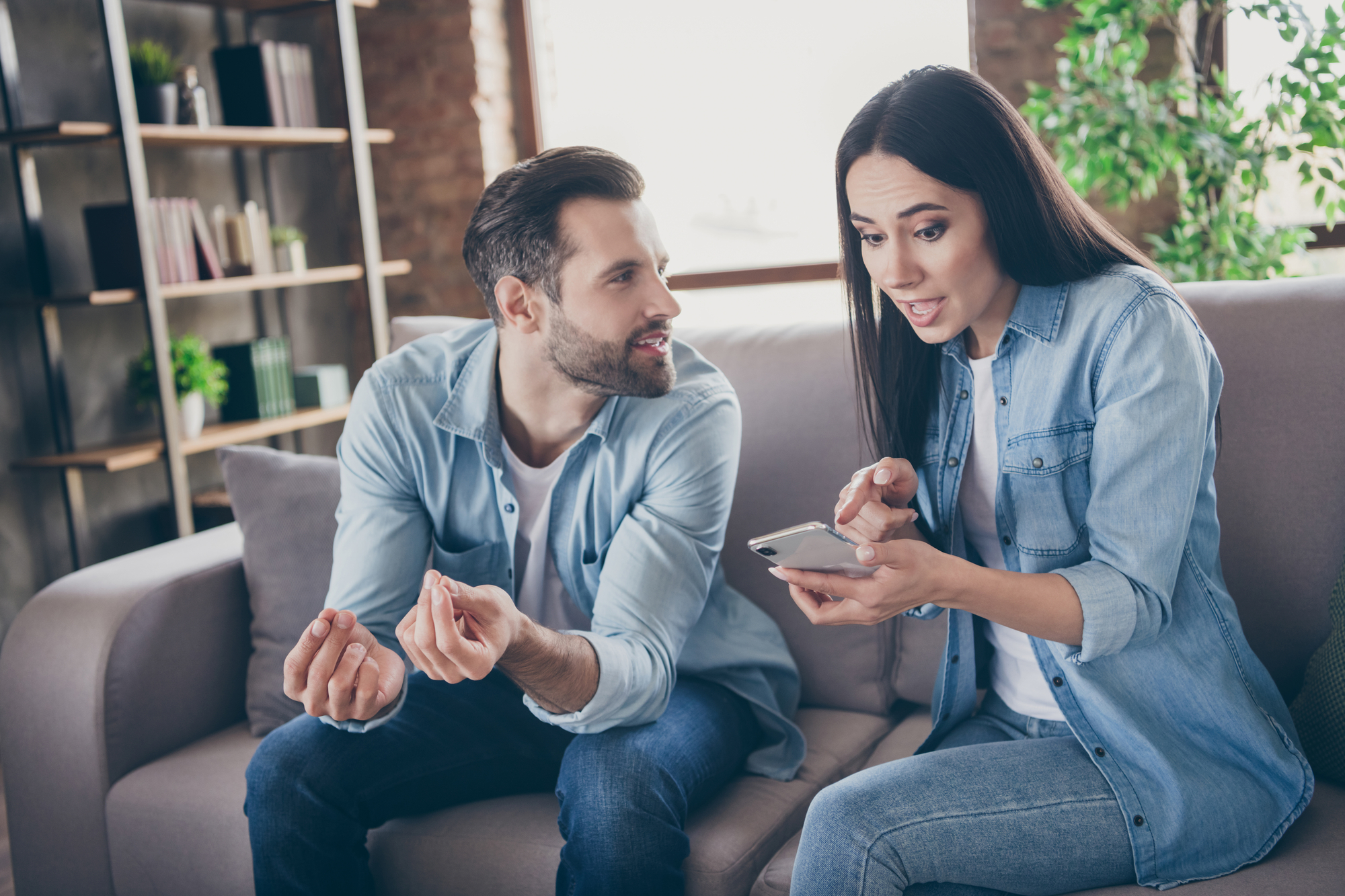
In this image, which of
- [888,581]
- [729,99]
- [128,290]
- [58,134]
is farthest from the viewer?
[729,99]

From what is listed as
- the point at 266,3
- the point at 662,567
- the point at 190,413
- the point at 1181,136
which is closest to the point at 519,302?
the point at 662,567

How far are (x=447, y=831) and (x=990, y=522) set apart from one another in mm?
768

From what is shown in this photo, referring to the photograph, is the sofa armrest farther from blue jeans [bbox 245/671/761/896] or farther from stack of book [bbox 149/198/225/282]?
stack of book [bbox 149/198/225/282]

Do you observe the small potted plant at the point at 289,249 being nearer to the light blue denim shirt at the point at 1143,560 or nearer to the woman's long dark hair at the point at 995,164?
the woman's long dark hair at the point at 995,164

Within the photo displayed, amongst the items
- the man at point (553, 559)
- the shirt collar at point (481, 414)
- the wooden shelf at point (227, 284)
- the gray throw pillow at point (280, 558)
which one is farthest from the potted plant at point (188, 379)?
the shirt collar at point (481, 414)

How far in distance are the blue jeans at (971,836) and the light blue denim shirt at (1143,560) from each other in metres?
0.03

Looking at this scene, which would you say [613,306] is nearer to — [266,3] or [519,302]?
[519,302]

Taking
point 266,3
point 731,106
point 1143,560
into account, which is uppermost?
point 266,3

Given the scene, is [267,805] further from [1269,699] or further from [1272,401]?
[1272,401]

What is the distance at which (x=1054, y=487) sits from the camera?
1133mm

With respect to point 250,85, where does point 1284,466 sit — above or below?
below

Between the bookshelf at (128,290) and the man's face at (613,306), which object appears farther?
the bookshelf at (128,290)

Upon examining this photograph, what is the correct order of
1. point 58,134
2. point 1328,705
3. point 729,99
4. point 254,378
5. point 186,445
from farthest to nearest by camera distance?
point 729,99, point 254,378, point 186,445, point 58,134, point 1328,705

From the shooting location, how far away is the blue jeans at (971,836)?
1026mm
